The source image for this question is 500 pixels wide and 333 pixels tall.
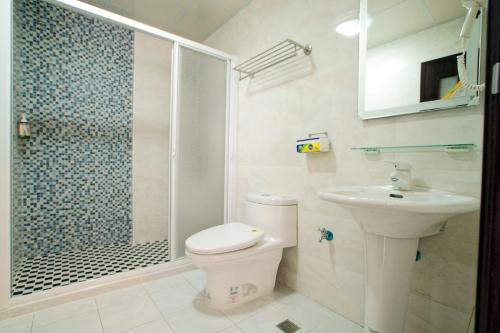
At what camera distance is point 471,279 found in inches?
36.1

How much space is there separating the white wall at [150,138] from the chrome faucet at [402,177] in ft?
7.23

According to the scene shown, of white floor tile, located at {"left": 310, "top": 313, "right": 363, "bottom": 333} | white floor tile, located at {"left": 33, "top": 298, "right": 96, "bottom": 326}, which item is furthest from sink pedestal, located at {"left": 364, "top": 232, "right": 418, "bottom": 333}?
white floor tile, located at {"left": 33, "top": 298, "right": 96, "bottom": 326}

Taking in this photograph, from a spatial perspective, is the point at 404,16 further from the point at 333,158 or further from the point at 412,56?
the point at 333,158

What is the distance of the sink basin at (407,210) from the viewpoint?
2.40 ft

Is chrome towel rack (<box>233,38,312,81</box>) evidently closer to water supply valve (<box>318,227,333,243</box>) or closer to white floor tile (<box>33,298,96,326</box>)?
water supply valve (<box>318,227,333,243</box>)

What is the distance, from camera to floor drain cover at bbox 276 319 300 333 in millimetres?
1224

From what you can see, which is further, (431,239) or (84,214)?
(84,214)

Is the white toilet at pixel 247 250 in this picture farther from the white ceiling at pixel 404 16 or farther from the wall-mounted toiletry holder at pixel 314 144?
the white ceiling at pixel 404 16

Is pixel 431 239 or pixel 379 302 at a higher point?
pixel 431 239

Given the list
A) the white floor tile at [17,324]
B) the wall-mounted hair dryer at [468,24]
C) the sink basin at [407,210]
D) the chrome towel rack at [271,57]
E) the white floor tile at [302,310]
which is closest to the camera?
the sink basin at [407,210]

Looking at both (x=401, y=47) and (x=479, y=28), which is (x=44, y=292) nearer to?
(x=401, y=47)

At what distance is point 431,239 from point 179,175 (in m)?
1.61

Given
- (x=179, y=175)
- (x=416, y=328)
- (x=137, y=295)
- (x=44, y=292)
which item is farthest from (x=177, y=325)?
(x=416, y=328)

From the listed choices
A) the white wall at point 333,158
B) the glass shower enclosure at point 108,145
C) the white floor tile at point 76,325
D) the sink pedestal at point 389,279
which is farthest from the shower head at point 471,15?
the white floor tile at point 76,325
